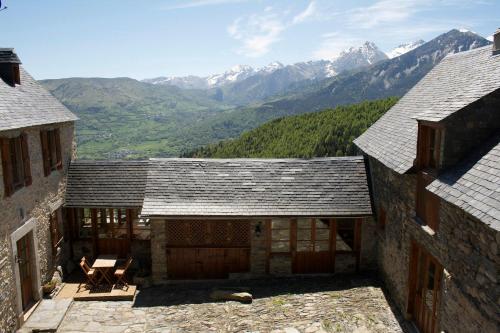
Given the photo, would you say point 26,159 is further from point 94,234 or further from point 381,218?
point 381,218

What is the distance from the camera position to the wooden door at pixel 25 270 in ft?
39.4

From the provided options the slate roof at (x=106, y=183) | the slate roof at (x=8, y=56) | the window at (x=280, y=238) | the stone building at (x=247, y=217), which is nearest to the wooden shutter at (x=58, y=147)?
the slate roof at (x=106, y=183)

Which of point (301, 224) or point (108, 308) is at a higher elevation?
point (301, 224)

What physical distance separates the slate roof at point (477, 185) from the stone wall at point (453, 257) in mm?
351

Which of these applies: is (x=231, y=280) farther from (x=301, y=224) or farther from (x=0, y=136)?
(x=0, y=136)

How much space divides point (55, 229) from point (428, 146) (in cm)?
1301

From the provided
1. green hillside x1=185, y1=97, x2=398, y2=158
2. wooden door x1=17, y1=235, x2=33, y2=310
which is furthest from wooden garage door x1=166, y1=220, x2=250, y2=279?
green hillside x1=185, y1=97, x2=398, y2=158

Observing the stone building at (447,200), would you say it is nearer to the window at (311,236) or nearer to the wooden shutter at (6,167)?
the window at (311,236)

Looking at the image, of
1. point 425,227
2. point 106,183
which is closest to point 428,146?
point 425,227

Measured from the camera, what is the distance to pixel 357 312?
38.4 feet

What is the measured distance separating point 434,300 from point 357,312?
2724 millimetres

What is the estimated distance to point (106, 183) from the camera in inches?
631

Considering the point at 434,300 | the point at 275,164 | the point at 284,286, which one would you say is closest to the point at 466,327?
the point at 434,300

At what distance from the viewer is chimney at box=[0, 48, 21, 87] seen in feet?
43.6
